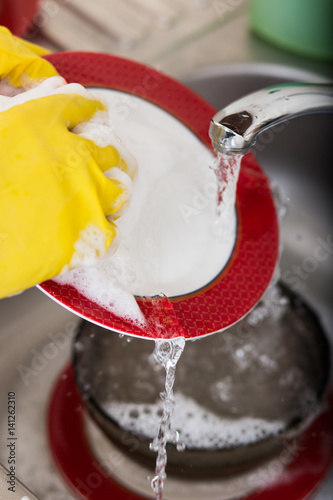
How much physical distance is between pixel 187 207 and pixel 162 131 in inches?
3.5

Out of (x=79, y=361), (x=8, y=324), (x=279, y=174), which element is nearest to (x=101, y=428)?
(x=79, y=361)

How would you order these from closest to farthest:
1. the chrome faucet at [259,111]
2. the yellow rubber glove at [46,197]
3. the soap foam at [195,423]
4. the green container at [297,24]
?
1. the yellow rubber glove at [46,197]
2. the chrome faucet at [259,111]
3. the soap foam at [195,423]
4. the green container at [297,24]

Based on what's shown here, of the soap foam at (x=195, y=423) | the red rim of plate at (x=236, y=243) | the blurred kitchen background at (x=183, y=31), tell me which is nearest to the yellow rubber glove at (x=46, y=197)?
the red rim of plate at (x=236, y=243)

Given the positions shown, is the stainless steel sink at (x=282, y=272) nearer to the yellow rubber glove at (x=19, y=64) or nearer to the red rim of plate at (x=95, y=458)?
the red rim of plate at (x=95, y=458)

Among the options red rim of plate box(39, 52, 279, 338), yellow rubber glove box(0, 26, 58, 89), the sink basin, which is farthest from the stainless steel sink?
yellow rubber glove box(0, 26, 58, 89)

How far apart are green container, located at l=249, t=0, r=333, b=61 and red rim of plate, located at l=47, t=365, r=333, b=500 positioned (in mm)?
548

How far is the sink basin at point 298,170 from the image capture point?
88cm

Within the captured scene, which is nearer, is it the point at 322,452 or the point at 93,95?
the point at 93,95

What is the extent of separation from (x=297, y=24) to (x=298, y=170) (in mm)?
227

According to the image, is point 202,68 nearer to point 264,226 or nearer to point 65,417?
point 264,226

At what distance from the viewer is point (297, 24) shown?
0.86 meters

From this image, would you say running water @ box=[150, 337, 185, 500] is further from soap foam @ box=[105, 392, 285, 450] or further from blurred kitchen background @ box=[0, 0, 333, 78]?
blurred kitchen background @ box=[0, 0, 333, 78]

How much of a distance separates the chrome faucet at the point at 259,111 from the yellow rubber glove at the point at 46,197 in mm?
115

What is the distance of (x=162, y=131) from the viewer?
0.59 metres
